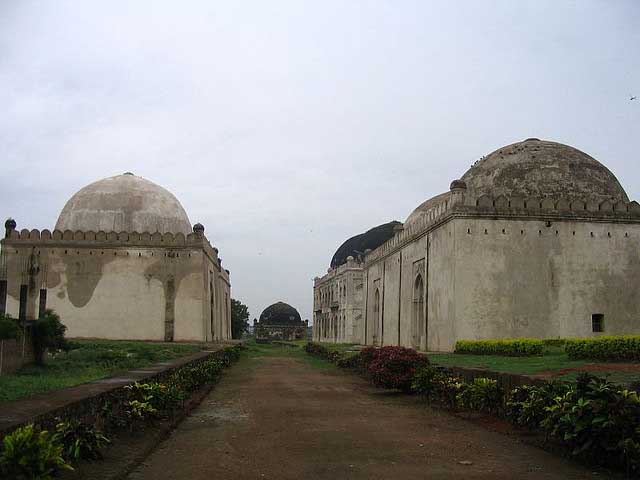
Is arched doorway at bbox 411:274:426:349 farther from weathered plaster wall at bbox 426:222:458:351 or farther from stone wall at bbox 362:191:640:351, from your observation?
stone wall at bbox 362:191:640:351

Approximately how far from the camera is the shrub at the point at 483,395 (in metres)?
8.22

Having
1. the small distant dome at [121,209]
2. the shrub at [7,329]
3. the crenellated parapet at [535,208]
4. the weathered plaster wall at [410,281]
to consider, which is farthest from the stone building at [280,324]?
the shrub at [7,329]

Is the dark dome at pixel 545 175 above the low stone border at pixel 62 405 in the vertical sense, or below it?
above

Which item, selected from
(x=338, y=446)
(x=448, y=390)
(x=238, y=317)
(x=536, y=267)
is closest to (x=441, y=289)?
(x=536, y=267)

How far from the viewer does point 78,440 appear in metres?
4.81

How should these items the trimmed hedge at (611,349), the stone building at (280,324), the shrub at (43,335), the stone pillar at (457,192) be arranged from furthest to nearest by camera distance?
the stone building at (280,324), the stone pillar at (457,192), the shrub at (43,335), the trimmed hedge at (611,349)

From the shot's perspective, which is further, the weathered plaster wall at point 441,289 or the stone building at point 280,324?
the stone building at point 280,324

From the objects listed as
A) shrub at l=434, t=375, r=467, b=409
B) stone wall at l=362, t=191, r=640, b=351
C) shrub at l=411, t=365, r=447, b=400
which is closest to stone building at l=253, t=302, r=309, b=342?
stone wall at l=362, t=191, r=640, b=351

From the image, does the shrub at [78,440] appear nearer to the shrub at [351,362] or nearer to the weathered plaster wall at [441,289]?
the shrub at [351,362]

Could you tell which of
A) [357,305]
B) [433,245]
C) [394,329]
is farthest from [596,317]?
[357,305]

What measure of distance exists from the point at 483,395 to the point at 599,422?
325cm

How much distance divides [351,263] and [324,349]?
811 inches

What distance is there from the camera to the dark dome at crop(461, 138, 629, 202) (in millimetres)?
20438

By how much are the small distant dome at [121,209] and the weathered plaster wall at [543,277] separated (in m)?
13.1
